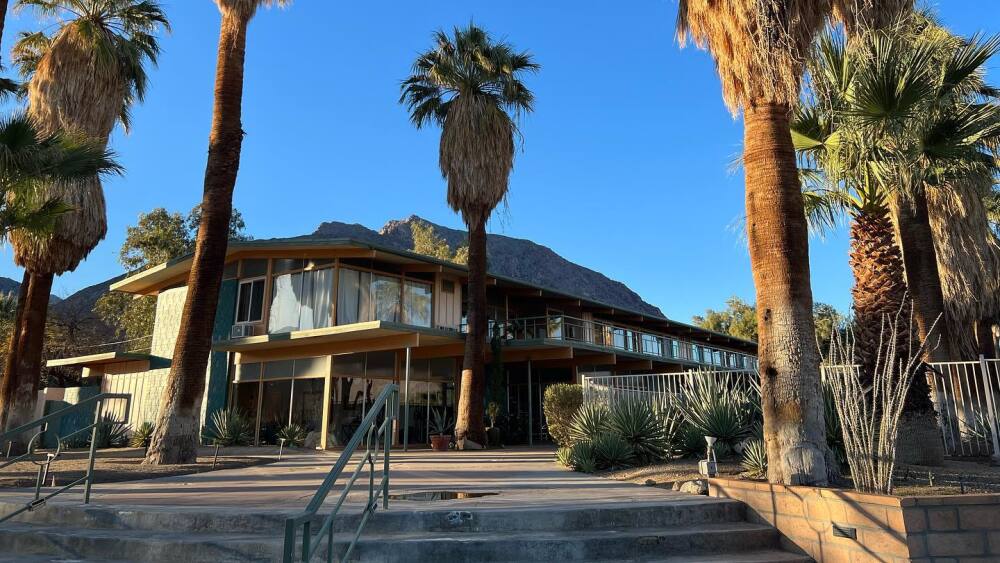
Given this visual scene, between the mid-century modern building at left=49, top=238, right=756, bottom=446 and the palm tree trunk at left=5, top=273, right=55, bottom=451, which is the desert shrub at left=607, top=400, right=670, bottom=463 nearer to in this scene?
the mid-century modern building at left=49, top=238, right=756, bottom=446

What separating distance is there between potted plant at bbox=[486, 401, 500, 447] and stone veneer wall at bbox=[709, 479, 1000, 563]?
13699 mm

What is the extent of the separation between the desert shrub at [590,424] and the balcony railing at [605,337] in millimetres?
8510

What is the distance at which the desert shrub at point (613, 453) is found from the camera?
10.1 m

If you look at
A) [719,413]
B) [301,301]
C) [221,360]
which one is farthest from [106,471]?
[221,360]

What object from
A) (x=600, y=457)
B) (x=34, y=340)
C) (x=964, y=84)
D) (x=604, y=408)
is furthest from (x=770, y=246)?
(x=34, y=340)

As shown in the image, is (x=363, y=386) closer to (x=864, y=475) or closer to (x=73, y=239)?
(x=73, y=239)

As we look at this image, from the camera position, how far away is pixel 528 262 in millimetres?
138875

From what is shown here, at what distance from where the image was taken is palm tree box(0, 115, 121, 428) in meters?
9.73

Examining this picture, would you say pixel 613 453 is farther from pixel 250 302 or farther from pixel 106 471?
pixel 250 302

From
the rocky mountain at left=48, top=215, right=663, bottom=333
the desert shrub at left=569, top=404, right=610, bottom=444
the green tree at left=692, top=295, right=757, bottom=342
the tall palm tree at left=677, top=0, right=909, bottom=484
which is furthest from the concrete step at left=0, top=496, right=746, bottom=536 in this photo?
the rocky mountain at left=48, top=215, right=663, bottom=333

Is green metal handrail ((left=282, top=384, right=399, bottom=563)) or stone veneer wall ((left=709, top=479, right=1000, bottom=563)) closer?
green metal handrail ((left=282, top=384, right=399, bottom=563))

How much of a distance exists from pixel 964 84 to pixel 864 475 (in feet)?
27.8

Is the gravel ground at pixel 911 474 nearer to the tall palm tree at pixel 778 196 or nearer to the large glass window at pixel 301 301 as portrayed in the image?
the tall palm tree at pixel 778 196

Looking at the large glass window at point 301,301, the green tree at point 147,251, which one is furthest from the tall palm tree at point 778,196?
the green tree at point 147,251
